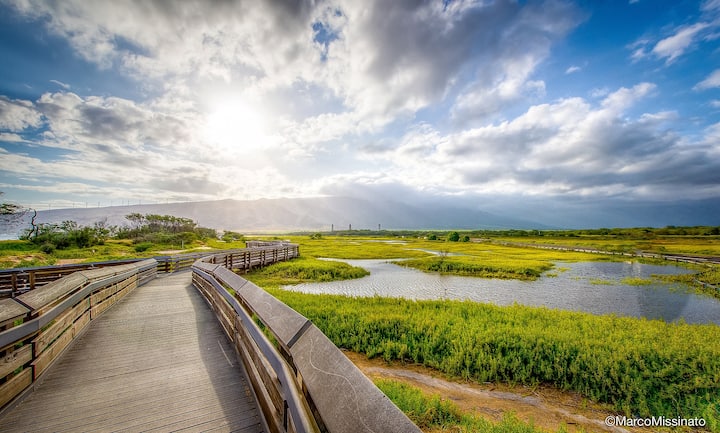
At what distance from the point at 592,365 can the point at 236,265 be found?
23.0 m

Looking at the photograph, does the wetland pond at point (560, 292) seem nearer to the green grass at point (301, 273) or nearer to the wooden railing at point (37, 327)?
the green grass at point (301, 273)

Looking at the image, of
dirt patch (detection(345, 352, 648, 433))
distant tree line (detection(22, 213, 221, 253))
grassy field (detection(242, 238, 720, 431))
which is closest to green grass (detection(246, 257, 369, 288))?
grassy field (detection(242, 238, 720, 431))

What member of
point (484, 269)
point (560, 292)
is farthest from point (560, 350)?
point (484, 269)

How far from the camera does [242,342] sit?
5.10 metres

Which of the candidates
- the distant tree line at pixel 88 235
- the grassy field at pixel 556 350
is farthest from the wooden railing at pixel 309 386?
the distant tree line at pixel 88 235

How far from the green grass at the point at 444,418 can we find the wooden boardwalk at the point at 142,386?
3140 millimetres

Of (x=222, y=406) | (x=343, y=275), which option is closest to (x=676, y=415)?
(x=222, y=406)

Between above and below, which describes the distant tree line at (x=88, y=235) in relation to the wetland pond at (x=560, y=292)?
above

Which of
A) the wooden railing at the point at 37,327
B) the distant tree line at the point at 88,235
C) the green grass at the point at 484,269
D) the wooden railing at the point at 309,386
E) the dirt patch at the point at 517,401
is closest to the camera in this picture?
the wooden railing at the point at 309,386

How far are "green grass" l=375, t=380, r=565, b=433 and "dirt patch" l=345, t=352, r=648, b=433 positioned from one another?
56cm

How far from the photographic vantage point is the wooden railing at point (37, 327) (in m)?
3.74

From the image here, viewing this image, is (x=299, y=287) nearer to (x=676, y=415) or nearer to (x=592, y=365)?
(x=592, y=365)

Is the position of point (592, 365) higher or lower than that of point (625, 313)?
higher

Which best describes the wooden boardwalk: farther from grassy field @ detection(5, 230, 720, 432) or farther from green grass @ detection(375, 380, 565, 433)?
grassy field @ detection(5, 230, 720, 432)
